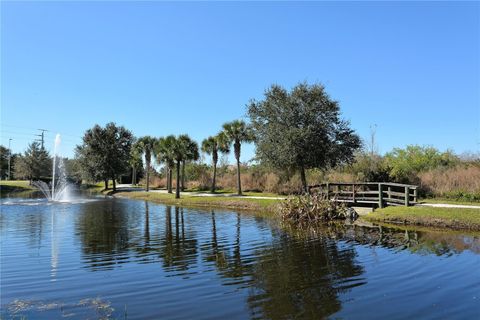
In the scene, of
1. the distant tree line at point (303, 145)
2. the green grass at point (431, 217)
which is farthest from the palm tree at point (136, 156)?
the green grass at point (431, 217)

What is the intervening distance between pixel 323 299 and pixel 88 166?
54489 mm

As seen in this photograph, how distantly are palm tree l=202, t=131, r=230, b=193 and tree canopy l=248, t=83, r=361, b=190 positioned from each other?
1359 cm

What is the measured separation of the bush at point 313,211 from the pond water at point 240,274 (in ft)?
10.7

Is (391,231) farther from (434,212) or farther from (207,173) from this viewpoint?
(207,173)

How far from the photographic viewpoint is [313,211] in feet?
74.2

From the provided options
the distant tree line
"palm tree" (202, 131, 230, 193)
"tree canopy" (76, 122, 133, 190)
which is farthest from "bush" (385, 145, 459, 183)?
"tree canopy" (76, 122, 133, 190)

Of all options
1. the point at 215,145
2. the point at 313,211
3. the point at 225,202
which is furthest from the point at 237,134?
the point at 313,211

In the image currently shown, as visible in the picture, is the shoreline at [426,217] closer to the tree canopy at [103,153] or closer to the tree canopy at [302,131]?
the tree canopy at [302,131]

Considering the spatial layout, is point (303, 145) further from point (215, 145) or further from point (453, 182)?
point (215, 145)

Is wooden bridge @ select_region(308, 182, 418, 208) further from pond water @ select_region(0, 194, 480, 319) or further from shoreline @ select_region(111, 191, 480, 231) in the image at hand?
pond water @ select_region(0, 194, 480, 319)

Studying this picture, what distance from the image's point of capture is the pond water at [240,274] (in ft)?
26.1

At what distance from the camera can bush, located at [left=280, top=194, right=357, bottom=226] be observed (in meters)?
22.6

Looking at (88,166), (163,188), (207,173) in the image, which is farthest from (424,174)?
(88,166)

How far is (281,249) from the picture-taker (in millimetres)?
14398
